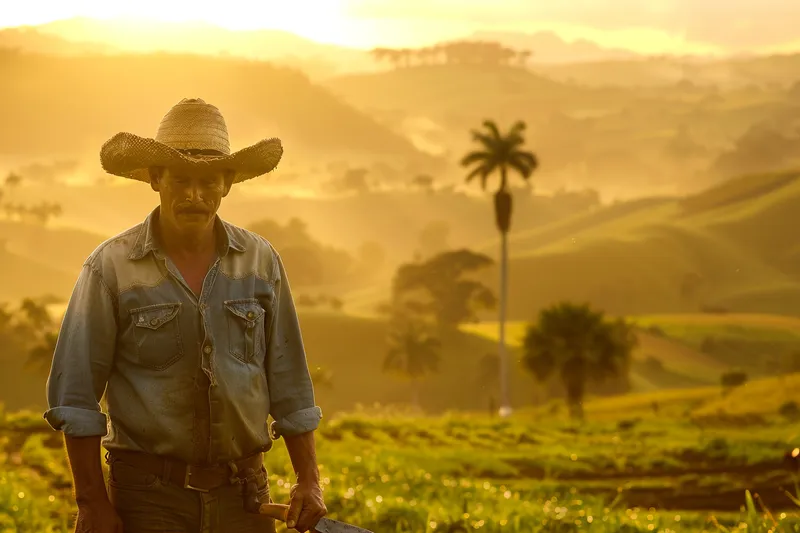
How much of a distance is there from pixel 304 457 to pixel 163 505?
21.9 inches

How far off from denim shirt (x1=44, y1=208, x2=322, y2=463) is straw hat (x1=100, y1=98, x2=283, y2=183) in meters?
0.24

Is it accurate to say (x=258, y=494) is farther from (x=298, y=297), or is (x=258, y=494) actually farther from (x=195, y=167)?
(x=298, y=297)

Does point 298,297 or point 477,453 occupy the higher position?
point 298,297

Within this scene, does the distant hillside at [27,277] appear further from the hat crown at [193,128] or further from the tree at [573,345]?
the hat crown at [193,128]

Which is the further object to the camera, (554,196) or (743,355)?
(554,196)

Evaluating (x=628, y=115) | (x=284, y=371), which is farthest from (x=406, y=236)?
(x=284, y=371)

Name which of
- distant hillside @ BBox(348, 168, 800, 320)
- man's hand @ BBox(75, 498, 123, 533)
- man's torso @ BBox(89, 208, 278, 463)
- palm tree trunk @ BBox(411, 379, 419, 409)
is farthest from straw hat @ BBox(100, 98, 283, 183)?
distant hillside @ BBox(348, 168, 800, 320)

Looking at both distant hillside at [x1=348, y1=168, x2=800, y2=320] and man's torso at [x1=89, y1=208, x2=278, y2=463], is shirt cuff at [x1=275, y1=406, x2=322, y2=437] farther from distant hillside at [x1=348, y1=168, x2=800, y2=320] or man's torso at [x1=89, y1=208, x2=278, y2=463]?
distant hillside at [x1=348, y1=168, x2=800, y2=320]

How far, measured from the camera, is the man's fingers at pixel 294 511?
13.4ft

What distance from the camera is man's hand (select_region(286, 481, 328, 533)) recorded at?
4121mm

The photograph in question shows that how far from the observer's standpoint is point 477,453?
31.0 metres

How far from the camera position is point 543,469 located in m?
29.6

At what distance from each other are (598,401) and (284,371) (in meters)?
54.7

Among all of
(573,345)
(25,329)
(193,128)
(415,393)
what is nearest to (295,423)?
(193,128)
